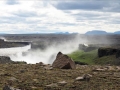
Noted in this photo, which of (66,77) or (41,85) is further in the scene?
(66,77)

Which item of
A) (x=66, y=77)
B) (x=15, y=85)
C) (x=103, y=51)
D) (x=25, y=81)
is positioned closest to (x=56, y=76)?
(x=66, y=77)

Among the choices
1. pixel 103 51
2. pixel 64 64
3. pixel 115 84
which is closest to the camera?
pixel 115 84

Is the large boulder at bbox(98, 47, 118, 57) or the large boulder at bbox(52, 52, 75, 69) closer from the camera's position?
the large boulder at bbox(52, 52, 75, 69)

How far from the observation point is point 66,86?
11.2 m

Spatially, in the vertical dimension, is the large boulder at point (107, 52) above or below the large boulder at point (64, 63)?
below

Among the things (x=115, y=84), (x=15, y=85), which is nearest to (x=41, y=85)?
(x=15, y=85)

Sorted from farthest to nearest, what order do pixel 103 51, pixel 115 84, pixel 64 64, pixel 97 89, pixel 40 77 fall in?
pixel 103 51
pixel 64 64
pixel 40 77
pixel 115 84
pixel 97 89

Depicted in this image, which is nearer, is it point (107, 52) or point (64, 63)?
point (64, 63)

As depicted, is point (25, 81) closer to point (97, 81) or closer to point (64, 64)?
point (97, 81)

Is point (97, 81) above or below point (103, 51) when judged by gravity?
above

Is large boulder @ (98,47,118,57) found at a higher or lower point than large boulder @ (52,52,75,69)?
lower

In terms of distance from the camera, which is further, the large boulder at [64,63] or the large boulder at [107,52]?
the large boulder at [107,52]

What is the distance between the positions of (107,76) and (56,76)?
263 centimetres

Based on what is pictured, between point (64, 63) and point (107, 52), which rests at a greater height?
point (64, 63)
